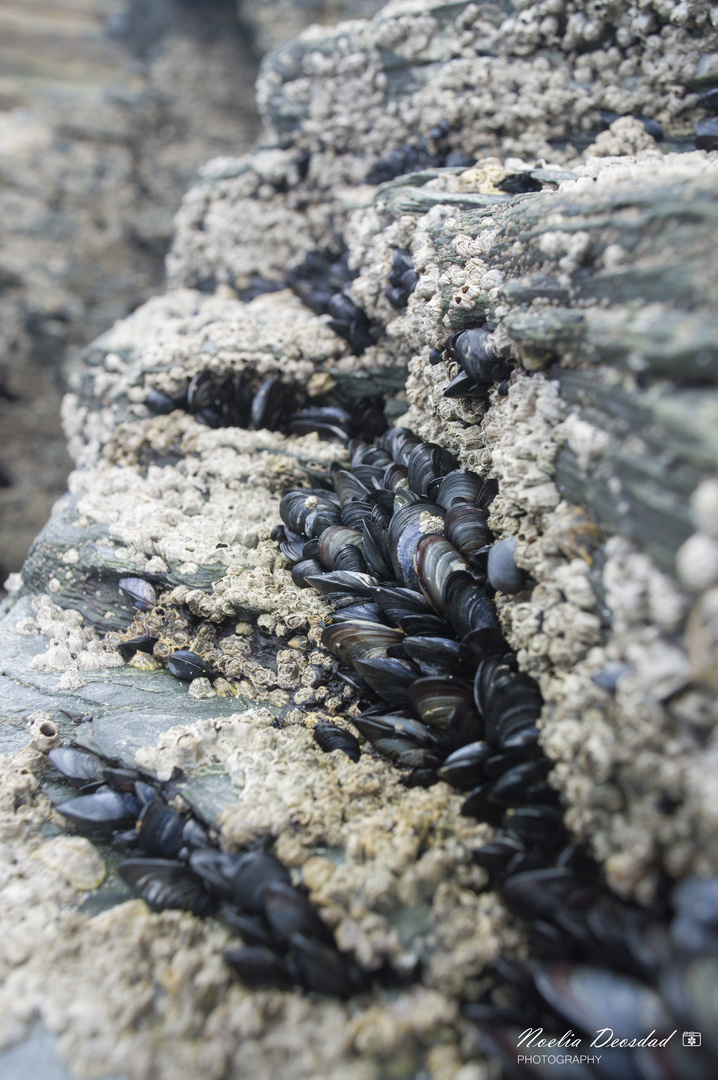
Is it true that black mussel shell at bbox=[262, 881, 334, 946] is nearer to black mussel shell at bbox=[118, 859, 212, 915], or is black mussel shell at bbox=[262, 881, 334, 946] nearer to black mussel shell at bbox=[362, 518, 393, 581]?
black mussel shell at bbox=[118, 859, 212, 915]

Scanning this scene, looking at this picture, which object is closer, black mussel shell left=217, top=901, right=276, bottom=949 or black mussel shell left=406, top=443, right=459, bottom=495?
black mussel shell left=217, top=901, right=276, bottom=949

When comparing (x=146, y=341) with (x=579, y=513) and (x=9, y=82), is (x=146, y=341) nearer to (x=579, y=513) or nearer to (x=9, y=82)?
(x=579, y=513)

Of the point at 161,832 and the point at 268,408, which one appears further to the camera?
the point at 268,408

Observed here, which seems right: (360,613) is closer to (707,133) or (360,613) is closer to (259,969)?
(259,969)

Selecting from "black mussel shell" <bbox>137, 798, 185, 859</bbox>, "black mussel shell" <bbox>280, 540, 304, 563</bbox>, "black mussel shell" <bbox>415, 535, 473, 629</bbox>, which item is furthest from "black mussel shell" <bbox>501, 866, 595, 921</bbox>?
"black mussel shell" <bbox>280, 540, 304, 563</bbox>

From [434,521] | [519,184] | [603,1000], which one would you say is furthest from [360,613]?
[519,184]

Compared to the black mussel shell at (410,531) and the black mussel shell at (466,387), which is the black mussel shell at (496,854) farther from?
the black mussel shell at (466,387)

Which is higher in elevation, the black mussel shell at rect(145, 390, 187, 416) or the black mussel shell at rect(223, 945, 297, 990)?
the black mussel shell at rect(145, 390, 187, 416)

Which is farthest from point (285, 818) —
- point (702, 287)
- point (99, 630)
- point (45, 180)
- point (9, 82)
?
point (9, 82)
